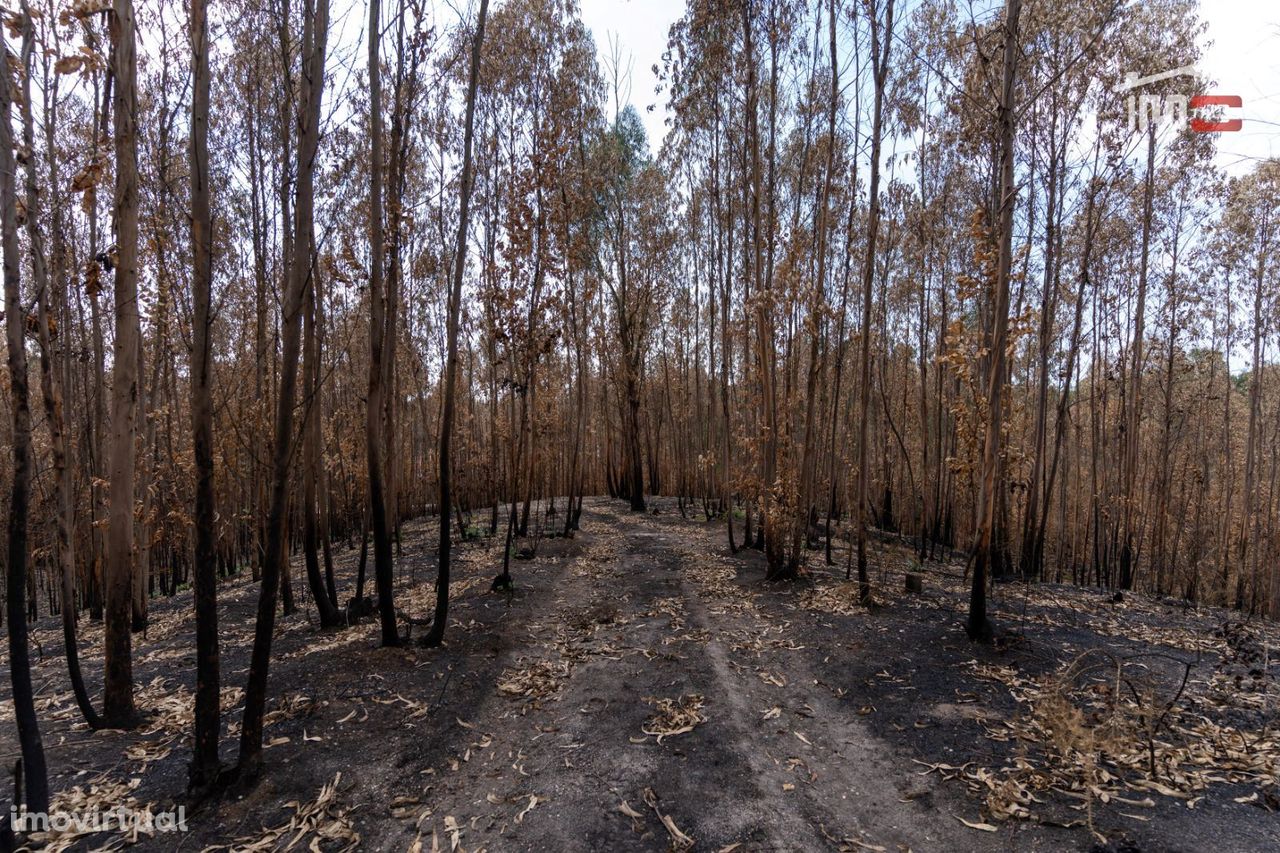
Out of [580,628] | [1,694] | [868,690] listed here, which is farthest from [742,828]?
[1,694]

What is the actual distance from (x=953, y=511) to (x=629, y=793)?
46.1 ft

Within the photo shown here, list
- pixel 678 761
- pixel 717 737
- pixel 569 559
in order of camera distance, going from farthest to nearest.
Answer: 1. pixel 569 559
2. pixel 717 737
3. pixel 678 761

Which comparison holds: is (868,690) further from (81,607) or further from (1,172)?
(81,607)

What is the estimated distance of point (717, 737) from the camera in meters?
3.74

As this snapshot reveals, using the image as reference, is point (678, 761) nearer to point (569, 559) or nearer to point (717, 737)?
point (717, 737)

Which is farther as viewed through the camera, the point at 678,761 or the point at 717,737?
the point at 717,737

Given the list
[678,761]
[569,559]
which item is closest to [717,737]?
[678,761]

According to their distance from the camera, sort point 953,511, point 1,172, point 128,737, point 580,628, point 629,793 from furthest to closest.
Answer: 1. point 953,511
2. point 580,628
3. point 128,737
4. point 629,793
5. point 1,172

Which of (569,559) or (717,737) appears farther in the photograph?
(569,559)

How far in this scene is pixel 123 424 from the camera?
402cm

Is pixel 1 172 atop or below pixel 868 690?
atop

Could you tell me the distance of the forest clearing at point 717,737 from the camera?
281 cm

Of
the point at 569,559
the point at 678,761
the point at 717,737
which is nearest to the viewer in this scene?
the point at 678,761

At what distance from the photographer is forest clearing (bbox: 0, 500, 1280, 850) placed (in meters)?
2.81
